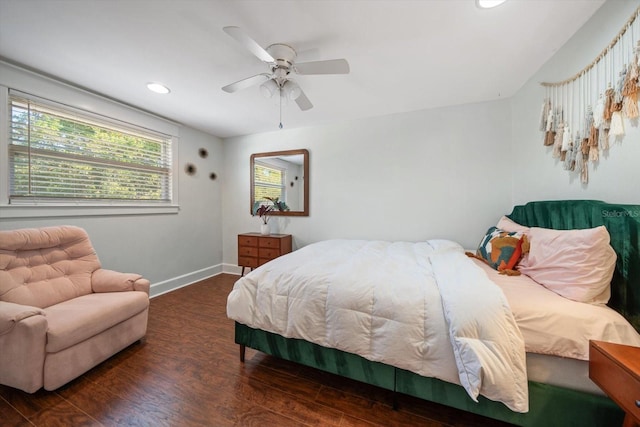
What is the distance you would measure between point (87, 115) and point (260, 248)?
8.02 ft

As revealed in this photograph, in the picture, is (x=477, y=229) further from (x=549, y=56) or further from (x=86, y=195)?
(x=86, y=195)

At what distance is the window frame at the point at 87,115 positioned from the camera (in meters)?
1.91

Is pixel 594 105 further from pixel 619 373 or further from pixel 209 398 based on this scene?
pixel 209 398

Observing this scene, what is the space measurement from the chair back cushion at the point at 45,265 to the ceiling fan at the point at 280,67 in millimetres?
1923

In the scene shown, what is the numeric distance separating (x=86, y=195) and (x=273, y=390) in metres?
2.78

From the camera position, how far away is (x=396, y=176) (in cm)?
304

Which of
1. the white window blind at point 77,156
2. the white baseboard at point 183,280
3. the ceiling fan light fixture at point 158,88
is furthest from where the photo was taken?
the white baseboard at point 183,280

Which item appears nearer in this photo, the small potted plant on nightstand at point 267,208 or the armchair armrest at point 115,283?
the armchair armrest at point 115,283

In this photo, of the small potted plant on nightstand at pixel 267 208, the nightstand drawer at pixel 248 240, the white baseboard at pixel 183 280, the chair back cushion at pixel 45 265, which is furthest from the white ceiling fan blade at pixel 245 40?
the white baseboard at pixel 183 280

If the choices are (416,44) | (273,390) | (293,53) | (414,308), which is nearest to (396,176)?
(416,44)

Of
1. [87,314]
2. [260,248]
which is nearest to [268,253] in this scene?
[260,248]

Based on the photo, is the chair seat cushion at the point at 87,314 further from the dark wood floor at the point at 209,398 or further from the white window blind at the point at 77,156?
the white window blind at the point at 77,156

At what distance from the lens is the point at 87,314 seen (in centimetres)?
157

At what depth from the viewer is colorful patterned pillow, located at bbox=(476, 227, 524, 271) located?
171 cm
